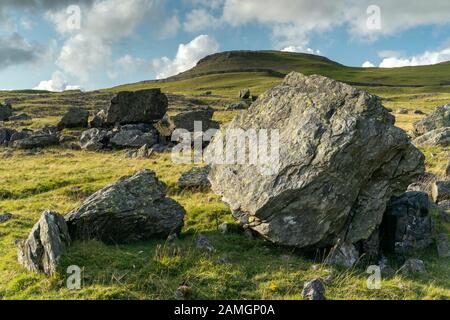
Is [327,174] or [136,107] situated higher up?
[136,107]

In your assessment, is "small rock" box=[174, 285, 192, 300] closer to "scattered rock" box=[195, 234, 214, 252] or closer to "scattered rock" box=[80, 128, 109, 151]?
"scattered rock" box=[195, 234, 214, 252]

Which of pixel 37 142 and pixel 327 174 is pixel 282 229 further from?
pixel 37 142

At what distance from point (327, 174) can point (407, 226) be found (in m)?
4.66

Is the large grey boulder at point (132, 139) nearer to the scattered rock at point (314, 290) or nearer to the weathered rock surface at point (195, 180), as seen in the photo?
the weathered rock surface at point (195, 180)

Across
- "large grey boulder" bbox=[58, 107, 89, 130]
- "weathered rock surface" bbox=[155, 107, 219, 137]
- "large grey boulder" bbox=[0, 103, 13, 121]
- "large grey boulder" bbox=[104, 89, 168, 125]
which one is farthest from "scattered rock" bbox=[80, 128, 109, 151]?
"large grey boulder" bbox=[0, 103, 13, 121]

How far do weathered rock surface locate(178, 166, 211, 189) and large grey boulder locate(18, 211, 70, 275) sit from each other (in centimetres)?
1118

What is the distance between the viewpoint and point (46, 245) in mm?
14578

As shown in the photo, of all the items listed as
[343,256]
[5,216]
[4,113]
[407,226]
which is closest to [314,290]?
[343,256]

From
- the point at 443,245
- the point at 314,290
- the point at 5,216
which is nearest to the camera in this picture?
the point at 314,290

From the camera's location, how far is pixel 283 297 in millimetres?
13164

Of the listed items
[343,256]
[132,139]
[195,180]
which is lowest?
[343,256]

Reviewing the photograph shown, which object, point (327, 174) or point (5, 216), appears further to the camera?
point (5, 216)

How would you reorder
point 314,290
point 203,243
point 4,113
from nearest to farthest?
point 314,290 < point 203,243 < point 4,113
